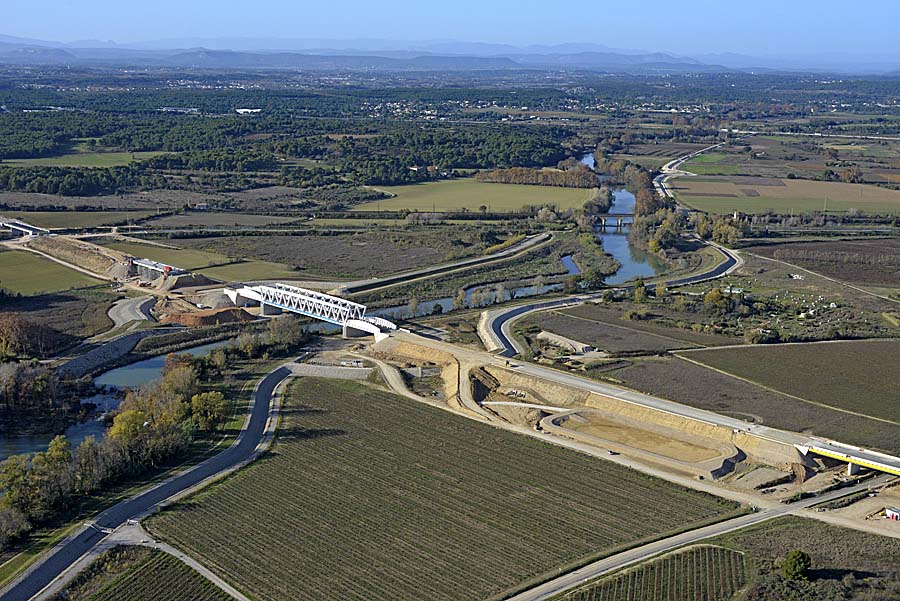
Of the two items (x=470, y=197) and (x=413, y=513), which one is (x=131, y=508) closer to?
(x=413, y=513)

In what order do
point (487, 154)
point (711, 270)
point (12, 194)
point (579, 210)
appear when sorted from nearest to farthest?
point (711, 270) < point (579, 210) < point (12, 194) < point (487, 154)

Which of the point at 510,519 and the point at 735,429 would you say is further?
the point at 735,429

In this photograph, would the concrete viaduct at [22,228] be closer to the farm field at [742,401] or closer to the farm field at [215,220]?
the farm field at [215,220]

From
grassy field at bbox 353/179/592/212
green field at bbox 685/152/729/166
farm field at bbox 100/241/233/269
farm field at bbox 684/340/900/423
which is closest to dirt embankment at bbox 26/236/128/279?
farm field at bbox 100/241/233/269

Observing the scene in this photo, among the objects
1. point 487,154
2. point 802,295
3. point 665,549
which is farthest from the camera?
point 487,154

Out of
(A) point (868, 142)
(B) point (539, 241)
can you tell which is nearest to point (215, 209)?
(B) point (539, 241)

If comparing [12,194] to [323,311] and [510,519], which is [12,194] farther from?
[510,519]

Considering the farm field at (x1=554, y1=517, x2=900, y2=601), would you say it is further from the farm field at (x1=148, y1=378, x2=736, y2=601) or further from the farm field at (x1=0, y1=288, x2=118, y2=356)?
the farm field at (x1=0, y1=288, x2=118, y2=356)

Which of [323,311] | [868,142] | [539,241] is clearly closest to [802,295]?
[539,241]
